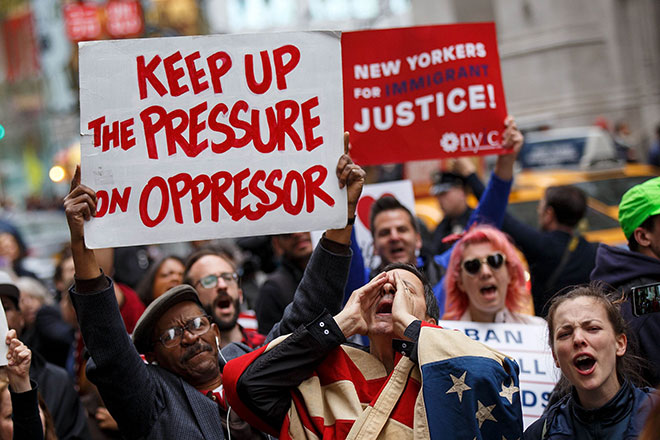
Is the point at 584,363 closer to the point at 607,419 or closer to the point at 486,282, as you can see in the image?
the point at 607,419

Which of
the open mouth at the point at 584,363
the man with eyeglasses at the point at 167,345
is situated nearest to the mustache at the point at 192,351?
the man with eyeglasses at the point at 167,345

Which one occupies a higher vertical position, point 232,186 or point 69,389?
point 232,186

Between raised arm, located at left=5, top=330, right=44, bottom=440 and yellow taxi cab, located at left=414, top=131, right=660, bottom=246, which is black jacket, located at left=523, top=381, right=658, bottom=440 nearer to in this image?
raised arm, located at left=5, top=330, right=44, bottom=440

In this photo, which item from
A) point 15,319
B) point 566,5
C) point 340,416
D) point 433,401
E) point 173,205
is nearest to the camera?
point 433,401

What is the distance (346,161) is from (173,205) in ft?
2.39

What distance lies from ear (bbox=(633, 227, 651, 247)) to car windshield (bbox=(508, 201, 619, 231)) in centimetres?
447

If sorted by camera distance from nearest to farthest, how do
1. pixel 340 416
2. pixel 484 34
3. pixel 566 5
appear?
1. pixel 340 416
2. pixel 484 34
3. pixel 566 5

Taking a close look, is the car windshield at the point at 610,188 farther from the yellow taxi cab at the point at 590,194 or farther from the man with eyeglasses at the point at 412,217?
the man with eyeglasses at the point at 412,217

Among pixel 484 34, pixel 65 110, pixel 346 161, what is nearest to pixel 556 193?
pixel 484 34

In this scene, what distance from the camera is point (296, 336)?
3396 mm

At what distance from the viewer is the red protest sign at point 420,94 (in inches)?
218

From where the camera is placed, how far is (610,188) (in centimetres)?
952

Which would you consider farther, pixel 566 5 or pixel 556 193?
pixel 566 5

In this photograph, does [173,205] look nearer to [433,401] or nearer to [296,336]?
[296,336]
